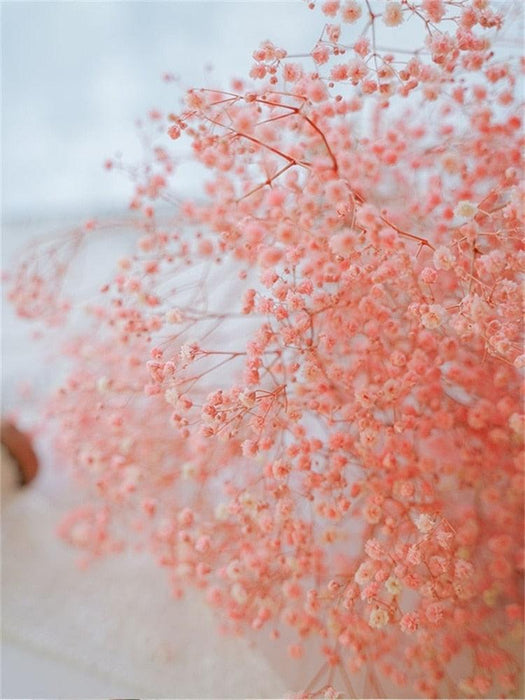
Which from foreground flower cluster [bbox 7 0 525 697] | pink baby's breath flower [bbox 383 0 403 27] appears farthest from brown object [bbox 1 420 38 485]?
pink baby's breath flower [bbox 383 0 403 27]

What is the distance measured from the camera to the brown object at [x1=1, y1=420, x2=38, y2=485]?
3.88 ft

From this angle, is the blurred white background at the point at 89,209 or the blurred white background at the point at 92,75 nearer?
the blurred white background at the point at 89,209

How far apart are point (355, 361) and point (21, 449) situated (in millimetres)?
753

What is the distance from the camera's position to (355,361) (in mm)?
634

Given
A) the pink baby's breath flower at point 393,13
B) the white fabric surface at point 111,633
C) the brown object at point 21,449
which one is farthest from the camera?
the brown object at point 21,449

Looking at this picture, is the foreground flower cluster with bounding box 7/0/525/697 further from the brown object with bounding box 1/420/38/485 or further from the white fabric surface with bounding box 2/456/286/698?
the brown object with bounding box 1/420/38/485

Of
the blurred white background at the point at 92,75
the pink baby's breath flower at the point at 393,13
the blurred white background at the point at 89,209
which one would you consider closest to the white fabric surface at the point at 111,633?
the blurred white background at the point at 89,209

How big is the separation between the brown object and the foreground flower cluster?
31 centimetres

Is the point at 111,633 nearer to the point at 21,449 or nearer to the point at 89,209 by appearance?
the point at 21,449

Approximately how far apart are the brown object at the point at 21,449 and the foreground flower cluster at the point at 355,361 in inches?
12.0

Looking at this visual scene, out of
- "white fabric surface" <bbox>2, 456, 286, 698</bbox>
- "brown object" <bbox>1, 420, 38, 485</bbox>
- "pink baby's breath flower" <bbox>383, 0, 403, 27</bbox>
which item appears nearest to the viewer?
"pink baby's breath flower" <bbox>383, 0, 403, 27</bbox>

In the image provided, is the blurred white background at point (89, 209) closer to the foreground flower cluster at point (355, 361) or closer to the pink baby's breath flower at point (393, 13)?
the foreground flower cluster at point (355, 361)

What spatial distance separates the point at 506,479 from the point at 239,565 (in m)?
0.31

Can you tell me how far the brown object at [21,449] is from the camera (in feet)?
3.88
